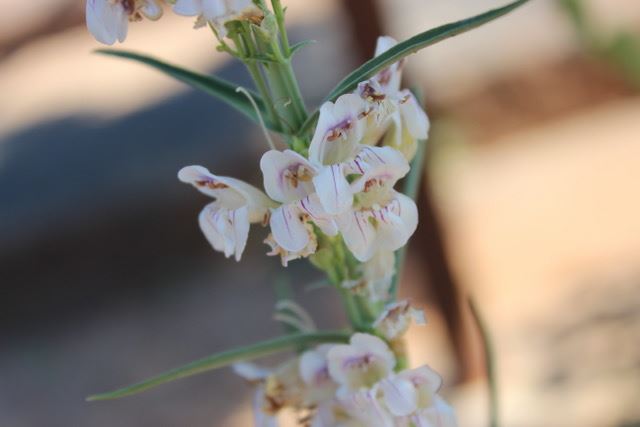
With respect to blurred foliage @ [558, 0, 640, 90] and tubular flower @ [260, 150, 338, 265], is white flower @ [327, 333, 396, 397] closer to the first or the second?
tubular flower @ [260, 150, 338, 265]

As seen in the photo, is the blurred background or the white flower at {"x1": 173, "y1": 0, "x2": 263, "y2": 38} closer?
the white flower at {"x1": 173, "y1": 0, "x2": 263, "y2": 38}

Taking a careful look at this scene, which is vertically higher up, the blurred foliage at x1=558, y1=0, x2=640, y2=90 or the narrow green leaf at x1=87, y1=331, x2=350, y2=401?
the blurred foliage at x1=558, y1=0, x2=640, y2=90

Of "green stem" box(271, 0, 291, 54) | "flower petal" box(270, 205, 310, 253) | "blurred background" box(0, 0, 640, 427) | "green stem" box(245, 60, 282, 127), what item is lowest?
"blurred background" box(0, 0, 640, 427)

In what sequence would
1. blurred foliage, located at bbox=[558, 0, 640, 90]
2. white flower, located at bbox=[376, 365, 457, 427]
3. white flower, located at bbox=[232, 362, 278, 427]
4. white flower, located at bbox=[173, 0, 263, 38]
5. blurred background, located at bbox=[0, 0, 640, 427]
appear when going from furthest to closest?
blurred background, located at bbox=[0, 0, 640, 427]
blurred foliage, located at bbox=[558, 0, 640, 90]
white flower, located at bbox=[232, 362, 278, 427]
white flower, located at bbox=[376, 365, 457, 427]
white flower, located at bbox=[173, 0, 263, 38]

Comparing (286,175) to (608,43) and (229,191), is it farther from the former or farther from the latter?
(608,43)

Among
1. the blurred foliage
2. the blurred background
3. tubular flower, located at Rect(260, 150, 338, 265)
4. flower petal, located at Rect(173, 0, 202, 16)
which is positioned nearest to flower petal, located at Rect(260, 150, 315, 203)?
tubular flower, located at Rect(260, 150, 338, 265)

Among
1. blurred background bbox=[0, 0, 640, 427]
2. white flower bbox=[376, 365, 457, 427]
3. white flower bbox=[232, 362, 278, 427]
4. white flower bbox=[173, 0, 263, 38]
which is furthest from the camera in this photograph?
blurred background bbox=[0, 0, 640, 427]

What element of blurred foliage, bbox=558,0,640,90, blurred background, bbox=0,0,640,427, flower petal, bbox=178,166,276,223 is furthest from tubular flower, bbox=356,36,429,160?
blurred background, bbox=0,0,640,427

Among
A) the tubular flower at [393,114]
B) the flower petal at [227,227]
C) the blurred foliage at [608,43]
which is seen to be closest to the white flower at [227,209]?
the flower petal at [227,227]
